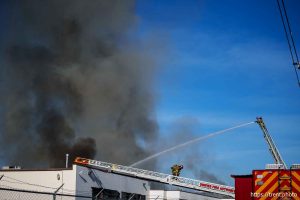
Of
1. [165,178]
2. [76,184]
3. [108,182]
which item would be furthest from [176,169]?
[76,184]

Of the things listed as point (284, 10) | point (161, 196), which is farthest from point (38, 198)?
point (284, 10)

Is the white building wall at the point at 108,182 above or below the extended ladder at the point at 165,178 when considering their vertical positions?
below

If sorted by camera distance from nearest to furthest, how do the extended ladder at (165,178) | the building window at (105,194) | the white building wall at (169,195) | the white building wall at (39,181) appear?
the white building wall at (39,181) → the building window at (105,194) → the white building wall at (169,195) → the extended ladder at (165,178)

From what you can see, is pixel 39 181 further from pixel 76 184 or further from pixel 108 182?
pixel 108 182

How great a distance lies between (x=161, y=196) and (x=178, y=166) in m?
12.1

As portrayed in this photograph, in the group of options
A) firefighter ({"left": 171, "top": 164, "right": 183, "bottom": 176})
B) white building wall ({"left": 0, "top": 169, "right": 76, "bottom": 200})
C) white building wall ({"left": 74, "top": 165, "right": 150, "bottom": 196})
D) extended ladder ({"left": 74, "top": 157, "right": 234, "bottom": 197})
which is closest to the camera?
white building wall ({"left": 0, "top": 169, "right": 76, "bottom": 200})

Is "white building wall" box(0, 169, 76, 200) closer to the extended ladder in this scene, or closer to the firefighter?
the extended ladder

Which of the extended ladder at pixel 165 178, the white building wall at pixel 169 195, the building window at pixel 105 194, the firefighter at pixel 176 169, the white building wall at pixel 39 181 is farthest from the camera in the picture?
the firefighter at pixel 176 169

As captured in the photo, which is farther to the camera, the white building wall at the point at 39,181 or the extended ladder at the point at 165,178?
the extended ladder at the point at 165,178

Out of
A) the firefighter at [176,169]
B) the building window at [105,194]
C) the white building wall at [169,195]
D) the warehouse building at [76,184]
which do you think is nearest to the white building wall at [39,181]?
the warehouse building at [76,184]

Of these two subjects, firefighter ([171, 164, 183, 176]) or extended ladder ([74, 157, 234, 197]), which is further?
firefighter ([171, 164, 183, 176])

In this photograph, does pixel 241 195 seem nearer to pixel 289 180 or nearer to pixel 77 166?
pixel 289 180

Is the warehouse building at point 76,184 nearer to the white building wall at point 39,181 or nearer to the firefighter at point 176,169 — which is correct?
the white building wall at point 39,181

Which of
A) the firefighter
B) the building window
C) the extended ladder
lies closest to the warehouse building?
the building window
